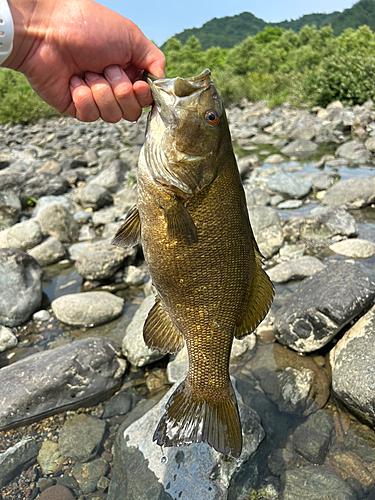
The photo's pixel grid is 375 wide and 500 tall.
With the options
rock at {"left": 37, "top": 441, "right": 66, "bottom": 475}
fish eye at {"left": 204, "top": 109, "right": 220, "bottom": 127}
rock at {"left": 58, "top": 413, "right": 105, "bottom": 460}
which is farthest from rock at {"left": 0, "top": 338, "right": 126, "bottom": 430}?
fish eye at {"left": 204, "top": 109, "right": 220, "bottom": 127}

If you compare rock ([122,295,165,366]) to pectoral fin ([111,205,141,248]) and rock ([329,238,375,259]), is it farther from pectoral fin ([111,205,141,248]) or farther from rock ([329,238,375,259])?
rock ([329,238,375,259])

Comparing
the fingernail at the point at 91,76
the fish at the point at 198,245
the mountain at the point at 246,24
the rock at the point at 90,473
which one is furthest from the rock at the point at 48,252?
the mountain at the point at 246,24

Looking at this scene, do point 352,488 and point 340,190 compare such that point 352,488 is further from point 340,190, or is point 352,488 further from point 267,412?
point 340,190

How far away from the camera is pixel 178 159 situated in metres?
2.22

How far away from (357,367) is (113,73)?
3598 millimetres

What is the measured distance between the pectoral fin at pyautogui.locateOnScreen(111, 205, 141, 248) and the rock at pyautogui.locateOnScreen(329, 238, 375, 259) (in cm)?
548

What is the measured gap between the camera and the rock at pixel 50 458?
385 cm

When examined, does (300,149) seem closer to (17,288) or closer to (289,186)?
(289,186)

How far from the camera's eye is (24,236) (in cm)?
834

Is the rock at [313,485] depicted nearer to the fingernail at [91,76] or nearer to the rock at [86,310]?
the rock at [86,310]

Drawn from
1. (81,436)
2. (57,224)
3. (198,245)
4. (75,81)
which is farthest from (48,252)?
(198,245)

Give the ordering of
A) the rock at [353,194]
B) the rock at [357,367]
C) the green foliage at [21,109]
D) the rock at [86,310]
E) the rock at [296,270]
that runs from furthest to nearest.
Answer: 1. the green foliage at [21,109]
2. the rock at [353,194]
3. the rock at [296,270]
4. the rock at [86,310]
5. the rock at [357,367]

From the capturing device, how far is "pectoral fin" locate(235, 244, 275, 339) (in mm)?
2559

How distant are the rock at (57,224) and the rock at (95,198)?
1.69 meters
